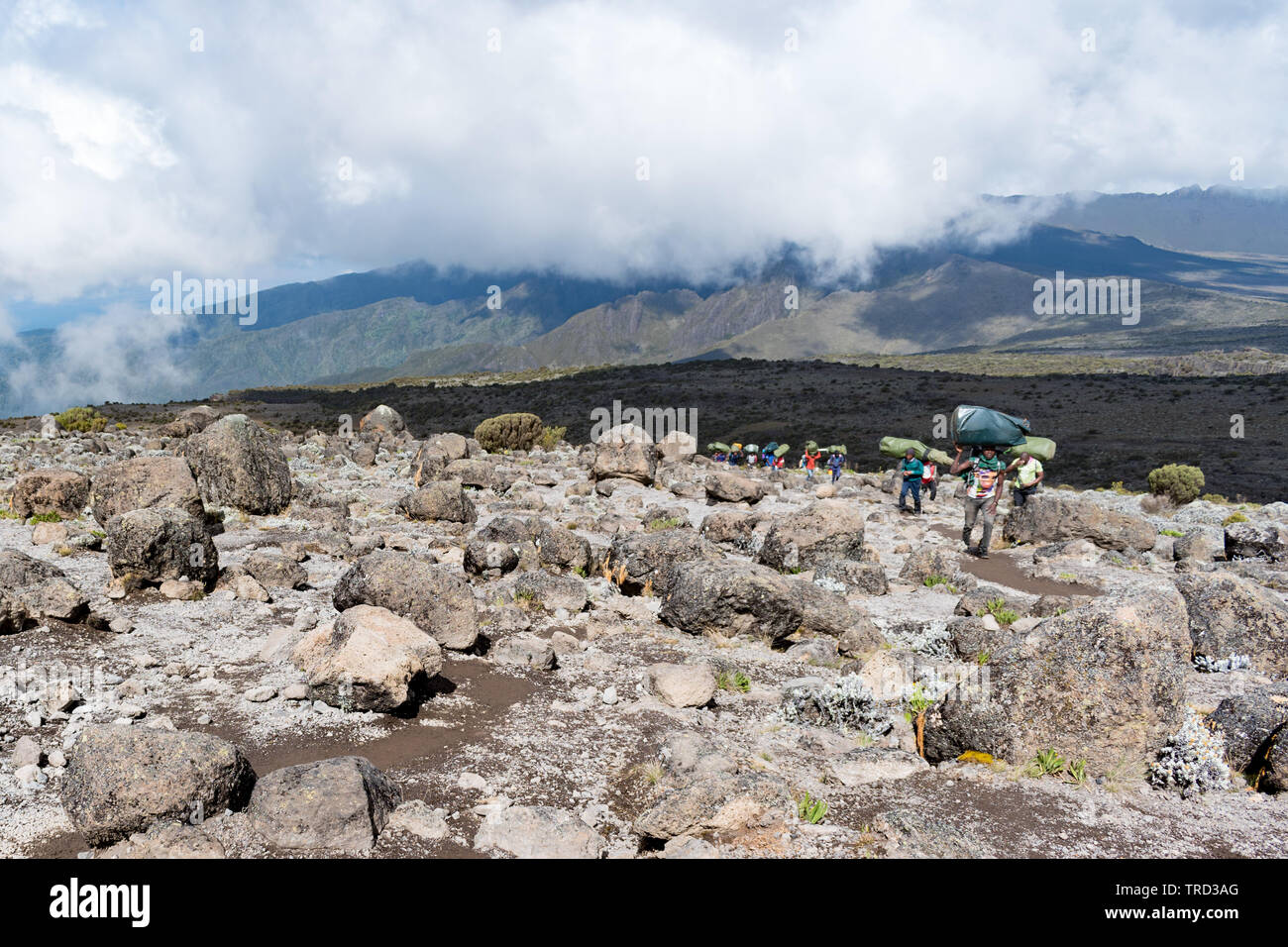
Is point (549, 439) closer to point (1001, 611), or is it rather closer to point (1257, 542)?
point (1257, 542)

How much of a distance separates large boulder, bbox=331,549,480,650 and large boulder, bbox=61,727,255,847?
3.11 meters

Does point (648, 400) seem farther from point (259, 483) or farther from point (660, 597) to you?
point (660, 597)

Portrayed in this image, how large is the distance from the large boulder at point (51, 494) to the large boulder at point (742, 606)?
11.1 m

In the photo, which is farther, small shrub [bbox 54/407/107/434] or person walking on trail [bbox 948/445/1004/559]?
small shrub [bbox 54/407/107/434]

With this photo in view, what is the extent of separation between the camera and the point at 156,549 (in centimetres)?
868

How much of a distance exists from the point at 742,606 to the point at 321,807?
17.2ft

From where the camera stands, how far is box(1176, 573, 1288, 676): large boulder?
7.64m

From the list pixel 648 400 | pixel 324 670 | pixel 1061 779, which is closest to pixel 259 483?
pixel 324 670

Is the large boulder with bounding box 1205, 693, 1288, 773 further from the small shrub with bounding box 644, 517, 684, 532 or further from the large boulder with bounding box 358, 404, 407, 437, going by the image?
the large boulder with bounding box 358, 404, 407, 437

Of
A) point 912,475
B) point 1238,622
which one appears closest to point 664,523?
point 912,475

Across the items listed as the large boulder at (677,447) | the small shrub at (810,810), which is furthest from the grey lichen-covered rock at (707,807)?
the large boulder at (677,447)

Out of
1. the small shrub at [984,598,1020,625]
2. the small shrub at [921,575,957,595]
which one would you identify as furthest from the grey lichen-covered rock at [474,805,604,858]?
the small shrub at [921,575,957,595]
